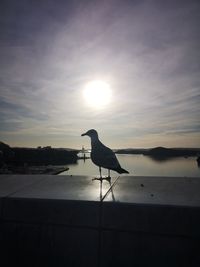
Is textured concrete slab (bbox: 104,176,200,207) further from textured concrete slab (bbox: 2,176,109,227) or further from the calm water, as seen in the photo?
the calm water

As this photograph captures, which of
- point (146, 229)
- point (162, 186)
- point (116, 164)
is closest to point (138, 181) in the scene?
point (162, 186)

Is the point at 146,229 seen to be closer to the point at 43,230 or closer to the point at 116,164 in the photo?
the point at 43,230

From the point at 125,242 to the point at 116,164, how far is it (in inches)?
87.6

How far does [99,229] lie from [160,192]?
33.6 inches

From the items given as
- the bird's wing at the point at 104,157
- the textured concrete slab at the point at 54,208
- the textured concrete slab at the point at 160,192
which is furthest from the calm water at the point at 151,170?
the textured concrete slab at the point at 54,208

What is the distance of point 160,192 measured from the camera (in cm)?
275

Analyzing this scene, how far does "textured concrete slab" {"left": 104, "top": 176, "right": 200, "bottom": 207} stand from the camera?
2277mm

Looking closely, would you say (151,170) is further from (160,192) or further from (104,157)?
(160,192)

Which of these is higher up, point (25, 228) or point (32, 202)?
point (32, 202)

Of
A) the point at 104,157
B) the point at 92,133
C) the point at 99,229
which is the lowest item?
the point at 99,229

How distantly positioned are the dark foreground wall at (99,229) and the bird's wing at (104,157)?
68.1 inches

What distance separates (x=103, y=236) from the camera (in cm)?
216

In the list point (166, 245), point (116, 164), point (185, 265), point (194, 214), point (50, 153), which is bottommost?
point (185, 265)

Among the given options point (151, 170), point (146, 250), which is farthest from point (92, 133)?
point (151, 170)
